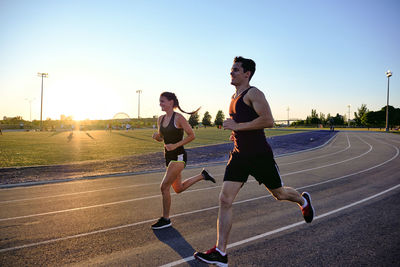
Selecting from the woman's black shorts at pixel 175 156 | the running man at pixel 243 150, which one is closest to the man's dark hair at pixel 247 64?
the running man at pixel 243 150

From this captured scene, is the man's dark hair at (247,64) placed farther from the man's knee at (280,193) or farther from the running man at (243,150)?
the man's knee at (280,193)

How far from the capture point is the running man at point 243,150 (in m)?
3.06

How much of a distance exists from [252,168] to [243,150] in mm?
249

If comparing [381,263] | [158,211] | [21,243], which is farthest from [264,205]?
[21,243]

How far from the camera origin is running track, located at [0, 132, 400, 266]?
3283 mm

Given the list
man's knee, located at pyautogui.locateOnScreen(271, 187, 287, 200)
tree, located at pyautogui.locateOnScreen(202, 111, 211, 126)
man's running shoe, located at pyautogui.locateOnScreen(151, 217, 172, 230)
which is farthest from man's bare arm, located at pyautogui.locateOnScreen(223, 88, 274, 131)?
tree, located at pyautogui.locateOnScreen(202, 111, 211, 126)

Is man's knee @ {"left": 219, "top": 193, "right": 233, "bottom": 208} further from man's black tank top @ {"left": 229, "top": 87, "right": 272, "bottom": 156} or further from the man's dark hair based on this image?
the man's dark hair

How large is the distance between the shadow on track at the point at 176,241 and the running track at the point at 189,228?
0.04ft

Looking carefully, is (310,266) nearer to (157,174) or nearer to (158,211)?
(158,211)

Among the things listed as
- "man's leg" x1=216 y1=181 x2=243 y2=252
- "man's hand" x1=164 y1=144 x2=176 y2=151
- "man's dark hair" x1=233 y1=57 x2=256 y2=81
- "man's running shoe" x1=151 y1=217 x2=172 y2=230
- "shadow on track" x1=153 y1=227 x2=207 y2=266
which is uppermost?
"man's dark hair" x1=233 y1=57 x2=256 y2=81

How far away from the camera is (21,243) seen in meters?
3.74

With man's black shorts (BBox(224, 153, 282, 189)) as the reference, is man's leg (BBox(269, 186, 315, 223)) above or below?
below

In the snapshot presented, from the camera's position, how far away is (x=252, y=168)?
3.25 m

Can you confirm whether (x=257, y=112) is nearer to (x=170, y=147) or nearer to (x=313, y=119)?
(x=170, y=147)
